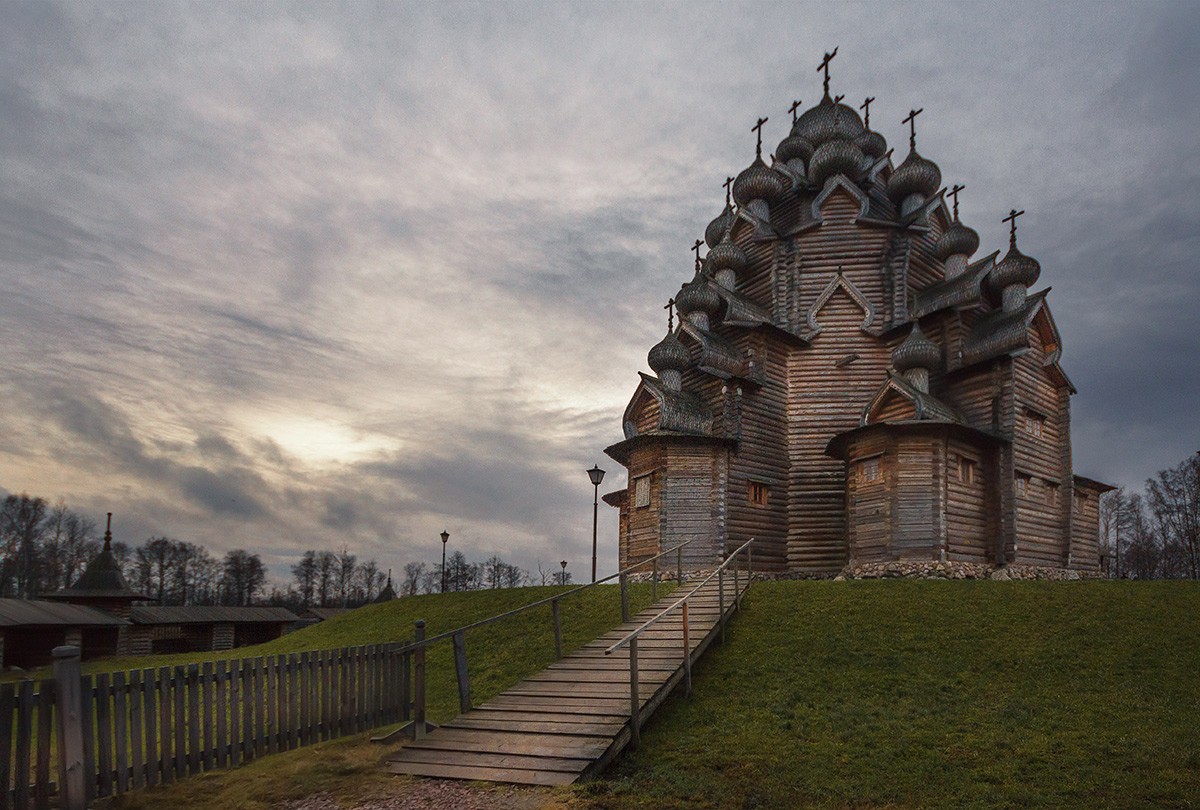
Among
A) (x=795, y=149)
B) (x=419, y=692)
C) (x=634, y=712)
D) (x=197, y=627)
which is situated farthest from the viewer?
(x=197, y=627)

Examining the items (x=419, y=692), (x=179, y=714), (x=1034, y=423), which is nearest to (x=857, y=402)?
(x=1034, y=423)

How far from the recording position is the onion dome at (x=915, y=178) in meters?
30.2

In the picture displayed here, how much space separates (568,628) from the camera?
17.3m

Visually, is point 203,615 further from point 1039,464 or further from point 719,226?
point 1039,464

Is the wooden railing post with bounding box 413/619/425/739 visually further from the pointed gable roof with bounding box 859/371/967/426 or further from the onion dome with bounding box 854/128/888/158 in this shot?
the onion dome with bounding box 854/128/888/158

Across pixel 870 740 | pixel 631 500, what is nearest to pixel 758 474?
pixel 631 500

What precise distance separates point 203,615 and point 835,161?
1357 inches

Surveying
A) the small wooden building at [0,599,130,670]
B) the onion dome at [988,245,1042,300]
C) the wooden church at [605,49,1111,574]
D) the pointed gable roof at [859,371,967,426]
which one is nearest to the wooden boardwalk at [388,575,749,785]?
the wooden church at [605,49,1111,574]

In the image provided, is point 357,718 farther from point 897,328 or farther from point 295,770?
point 897,328

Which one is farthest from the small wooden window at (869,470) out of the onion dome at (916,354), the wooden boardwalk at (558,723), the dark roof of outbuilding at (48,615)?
the dark roof of outbuilding at (48,615)

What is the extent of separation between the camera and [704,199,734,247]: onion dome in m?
32.6

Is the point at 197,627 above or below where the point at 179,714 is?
below

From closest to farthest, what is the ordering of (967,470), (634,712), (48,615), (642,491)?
(634,712)
(967,470)
(642,491)
(48,615)

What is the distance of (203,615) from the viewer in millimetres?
37188
